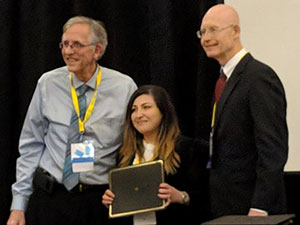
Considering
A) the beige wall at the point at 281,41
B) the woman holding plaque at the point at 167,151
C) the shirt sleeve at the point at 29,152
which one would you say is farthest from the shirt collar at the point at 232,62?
the shirt sleeve at the point at 29,152

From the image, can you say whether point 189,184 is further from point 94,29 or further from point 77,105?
point 94,29

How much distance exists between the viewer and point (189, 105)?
14.5ft

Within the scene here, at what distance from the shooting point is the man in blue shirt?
3432mm

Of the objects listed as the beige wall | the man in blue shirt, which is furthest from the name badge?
the beige wall

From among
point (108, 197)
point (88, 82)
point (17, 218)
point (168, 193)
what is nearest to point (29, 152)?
point (17, 218)

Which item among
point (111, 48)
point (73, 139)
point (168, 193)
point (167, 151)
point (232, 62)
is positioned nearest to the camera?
Answer: point (232, 62)

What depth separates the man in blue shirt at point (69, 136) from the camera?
3.43 meters

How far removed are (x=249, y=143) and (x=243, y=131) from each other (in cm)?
6

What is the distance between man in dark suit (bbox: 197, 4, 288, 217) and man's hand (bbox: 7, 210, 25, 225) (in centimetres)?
113

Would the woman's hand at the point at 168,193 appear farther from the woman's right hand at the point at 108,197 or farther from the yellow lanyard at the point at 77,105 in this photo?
the yellow lanyard at the point at 77,105

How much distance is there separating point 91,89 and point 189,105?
1.04 metres

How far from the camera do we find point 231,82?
2.96m

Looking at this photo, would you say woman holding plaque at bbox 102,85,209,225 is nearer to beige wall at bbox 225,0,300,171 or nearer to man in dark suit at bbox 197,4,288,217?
man in dark suit at bbox 197,4,288,217

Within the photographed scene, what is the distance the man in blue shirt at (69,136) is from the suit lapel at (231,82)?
723mm
